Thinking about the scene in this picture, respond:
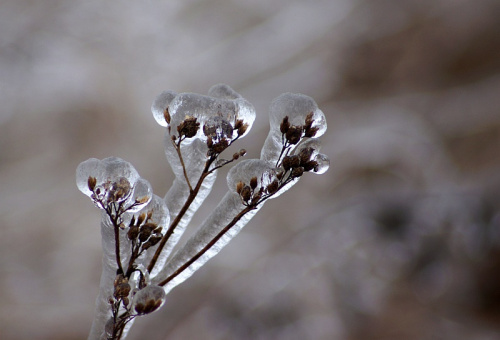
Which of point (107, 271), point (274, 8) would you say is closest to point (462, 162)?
point (274, 8)

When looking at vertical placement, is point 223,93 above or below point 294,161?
above

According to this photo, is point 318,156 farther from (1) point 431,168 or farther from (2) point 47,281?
(2) point 47,281

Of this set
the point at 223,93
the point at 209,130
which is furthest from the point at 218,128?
the point at 223,93

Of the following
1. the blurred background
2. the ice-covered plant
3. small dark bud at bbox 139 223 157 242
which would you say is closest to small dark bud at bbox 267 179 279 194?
the ice-covered plant

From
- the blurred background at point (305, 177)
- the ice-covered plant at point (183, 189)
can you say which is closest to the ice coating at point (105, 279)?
the ice-covered plant at point (183, 189)

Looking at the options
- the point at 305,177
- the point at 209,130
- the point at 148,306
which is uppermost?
the point at 305,177

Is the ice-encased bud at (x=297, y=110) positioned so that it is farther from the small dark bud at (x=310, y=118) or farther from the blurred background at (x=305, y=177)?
the blurred background at (x=305, y=177)

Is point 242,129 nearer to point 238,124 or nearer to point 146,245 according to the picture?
point 238,124
